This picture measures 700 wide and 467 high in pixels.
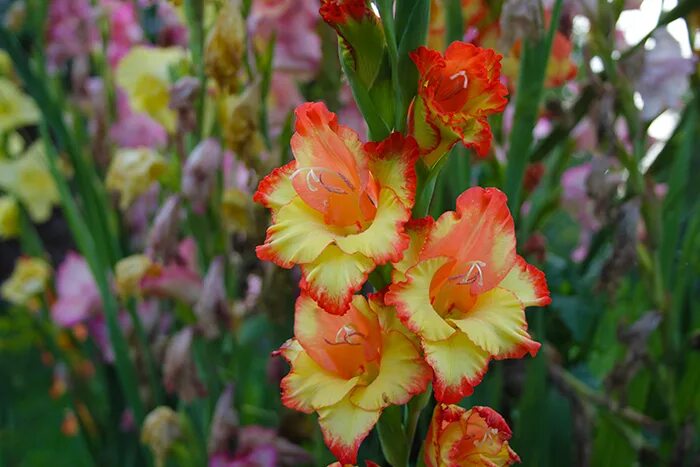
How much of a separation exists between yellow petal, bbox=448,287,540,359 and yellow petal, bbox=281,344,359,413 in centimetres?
5

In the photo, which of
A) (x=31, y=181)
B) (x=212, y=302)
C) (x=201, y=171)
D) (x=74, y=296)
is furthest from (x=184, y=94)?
(x=31, y=181)

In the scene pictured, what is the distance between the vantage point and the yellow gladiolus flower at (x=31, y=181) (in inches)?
39.4

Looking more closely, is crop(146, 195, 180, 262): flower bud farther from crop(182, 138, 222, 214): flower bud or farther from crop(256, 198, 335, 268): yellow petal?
crop(256, 198, 335, 268): yellow petal

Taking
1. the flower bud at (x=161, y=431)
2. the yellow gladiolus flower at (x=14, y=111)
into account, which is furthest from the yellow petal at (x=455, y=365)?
the yellow gladiolus flower at (x=14, y=111)

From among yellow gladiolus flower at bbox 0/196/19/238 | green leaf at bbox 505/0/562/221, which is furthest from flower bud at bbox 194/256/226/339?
yellow gladiolus flower at bbox 0/196/19/238

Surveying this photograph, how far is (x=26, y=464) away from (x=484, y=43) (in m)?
0.95

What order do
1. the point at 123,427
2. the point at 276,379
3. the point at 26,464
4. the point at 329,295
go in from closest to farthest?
the point at 329,295
the point at 276,379
the point at 123,427
the point at 26,464

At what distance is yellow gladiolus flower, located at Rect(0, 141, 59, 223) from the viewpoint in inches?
39.4

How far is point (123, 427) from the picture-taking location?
2.98ft

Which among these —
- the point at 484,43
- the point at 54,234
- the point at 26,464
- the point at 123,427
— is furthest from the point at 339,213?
the point at 54,234

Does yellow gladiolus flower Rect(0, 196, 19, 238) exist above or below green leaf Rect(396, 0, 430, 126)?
below

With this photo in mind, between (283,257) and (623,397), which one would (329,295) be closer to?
(283,257)

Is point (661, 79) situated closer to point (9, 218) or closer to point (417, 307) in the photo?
point (417, 307)

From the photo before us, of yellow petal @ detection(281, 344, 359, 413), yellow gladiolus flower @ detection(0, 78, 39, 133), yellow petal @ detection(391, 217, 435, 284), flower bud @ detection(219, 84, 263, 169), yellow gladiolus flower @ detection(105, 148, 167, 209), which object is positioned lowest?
yellow gladiolus flower @ detection(0, 78, 39, 133)
